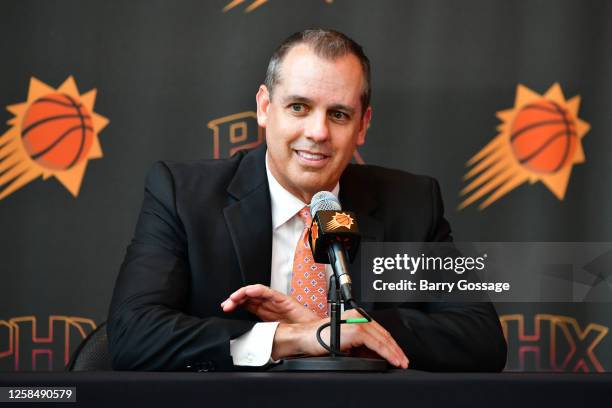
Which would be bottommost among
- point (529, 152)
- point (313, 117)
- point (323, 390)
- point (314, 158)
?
point (323, 390)

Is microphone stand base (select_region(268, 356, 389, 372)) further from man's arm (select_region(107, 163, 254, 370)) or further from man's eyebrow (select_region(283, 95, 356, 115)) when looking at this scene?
man's eyebrow (select_region(283, 95, 356, 115))

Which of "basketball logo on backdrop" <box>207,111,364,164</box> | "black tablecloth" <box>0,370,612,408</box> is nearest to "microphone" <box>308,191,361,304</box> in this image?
"black tablecloth" <box>0,370,612,408</box>

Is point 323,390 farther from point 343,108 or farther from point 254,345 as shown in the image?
point 343,108

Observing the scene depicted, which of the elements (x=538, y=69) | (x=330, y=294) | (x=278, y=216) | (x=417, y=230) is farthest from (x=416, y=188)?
(x=330, y=294)

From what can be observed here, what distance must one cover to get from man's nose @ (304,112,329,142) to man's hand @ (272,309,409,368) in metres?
0.59

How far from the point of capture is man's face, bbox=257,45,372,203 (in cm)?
255

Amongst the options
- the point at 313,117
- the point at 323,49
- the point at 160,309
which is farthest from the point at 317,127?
the point at 160,309

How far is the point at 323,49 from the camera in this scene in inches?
102

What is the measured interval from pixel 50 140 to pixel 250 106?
30.0 inches

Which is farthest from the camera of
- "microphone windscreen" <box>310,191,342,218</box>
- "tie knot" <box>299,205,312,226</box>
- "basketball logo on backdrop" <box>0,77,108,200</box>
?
"basketball logo on backdrop" <box>0,77,108,200</box>

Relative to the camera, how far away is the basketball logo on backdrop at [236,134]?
3.41 metres

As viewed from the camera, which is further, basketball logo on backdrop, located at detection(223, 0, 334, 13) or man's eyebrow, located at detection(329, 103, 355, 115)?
basketball logo on backdrop, located at detection(223, 0, 334, 13)

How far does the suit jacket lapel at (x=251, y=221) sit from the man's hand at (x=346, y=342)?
0.42m

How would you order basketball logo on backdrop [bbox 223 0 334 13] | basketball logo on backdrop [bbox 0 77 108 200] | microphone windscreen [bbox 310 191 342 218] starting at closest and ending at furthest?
microphone windscreen [bbox 310 191 342 218] < basketball logo on backdrop [bbox 0 77 108 200] < basketball logo on backdrop [bbox 223 0 334 13]
